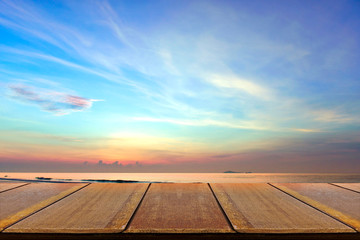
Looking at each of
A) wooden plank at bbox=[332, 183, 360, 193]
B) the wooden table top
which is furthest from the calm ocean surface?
the wooden table top

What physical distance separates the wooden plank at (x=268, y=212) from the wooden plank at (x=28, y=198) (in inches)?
216

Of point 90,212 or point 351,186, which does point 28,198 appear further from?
point 351,186

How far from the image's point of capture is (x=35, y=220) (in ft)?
24.5

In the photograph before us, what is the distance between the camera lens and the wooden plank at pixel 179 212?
23.0ft

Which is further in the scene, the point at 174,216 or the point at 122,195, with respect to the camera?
the point at 122,195

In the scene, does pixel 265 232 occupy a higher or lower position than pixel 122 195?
lower

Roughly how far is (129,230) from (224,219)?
100 inches

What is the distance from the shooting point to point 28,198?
9.41 m

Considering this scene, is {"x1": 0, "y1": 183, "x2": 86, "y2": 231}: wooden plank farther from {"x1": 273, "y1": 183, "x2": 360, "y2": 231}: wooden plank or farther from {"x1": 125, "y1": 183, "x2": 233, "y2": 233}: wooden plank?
{"x1": 273, "y1": 183, "x2": 360, "y2": 231}: wooden plank

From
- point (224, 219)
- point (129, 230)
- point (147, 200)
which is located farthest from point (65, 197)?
point (224, 219)

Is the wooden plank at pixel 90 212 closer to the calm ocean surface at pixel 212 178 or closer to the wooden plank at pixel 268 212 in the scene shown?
the calm ocean surface at pixel 212 178

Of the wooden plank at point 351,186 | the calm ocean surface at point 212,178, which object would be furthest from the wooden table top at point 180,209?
the calm ocean surface at point 212,178

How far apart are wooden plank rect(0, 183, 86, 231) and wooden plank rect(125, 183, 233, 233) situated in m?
3.07
